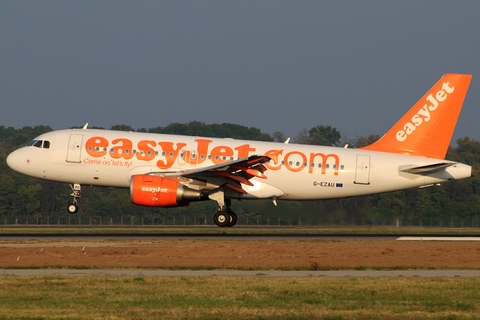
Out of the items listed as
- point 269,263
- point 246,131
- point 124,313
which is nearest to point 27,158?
point 269,263

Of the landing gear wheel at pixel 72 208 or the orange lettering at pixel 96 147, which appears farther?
the landing gear wheel at pixel 72 208

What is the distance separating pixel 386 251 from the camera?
67.4 feet

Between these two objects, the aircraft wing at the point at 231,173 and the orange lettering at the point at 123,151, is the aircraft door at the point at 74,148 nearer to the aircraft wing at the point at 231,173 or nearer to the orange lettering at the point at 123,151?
the orange lettering at the point at 123,151

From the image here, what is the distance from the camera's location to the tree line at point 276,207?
112 feet

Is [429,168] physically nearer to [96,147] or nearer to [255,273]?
[255,273]

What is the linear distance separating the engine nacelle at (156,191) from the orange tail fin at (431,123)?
11.6 meters

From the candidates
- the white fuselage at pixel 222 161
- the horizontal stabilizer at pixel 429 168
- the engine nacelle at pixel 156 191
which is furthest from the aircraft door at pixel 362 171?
the engine nacelle at pixel 156 191

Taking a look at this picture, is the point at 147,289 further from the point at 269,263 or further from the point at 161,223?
the point at 161,223

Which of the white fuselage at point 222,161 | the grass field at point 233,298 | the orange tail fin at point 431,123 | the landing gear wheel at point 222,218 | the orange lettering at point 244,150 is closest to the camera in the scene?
the grass field at point 233,298

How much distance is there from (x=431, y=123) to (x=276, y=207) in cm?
1029

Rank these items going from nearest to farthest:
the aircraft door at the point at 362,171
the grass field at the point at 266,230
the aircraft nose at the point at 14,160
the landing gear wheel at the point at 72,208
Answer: the landing gear wheel at the point at 72,208 → the aircraft door at the point at 362,171 → the aircraft nose at the point at 14,160 → the grass field at the point at 266,230

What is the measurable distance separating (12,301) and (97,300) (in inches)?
65.5

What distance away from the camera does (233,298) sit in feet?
37.0

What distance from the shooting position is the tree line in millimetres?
34250
